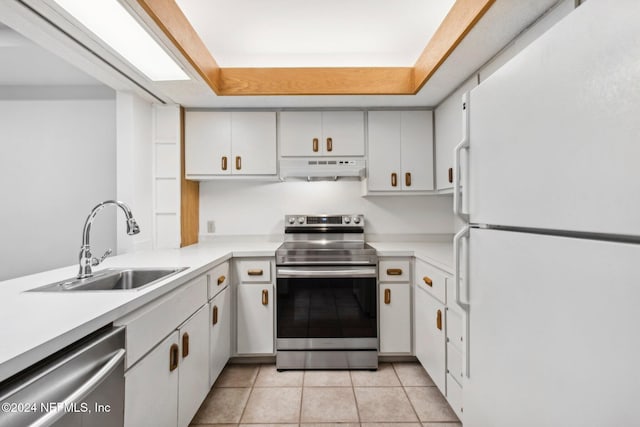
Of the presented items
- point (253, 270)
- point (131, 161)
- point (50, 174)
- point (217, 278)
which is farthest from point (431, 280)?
point (50, 174)

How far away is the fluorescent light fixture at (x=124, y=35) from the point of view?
1.32m

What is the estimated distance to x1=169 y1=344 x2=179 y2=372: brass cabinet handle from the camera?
135 cm

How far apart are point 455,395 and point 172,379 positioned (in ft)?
4.93

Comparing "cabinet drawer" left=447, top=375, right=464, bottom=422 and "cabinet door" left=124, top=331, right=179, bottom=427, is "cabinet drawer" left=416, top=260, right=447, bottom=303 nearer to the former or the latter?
"cabinet drawer" left=447, top=375, right=464, bottom=422

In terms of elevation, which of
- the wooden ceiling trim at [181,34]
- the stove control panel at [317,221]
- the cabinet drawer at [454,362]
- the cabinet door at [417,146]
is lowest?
the cabinet drawer at [454,362]

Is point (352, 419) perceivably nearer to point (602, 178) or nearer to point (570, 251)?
point (570, 251)

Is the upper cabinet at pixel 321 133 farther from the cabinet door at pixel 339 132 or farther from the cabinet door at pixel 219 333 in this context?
the cabinet door at pixel 219 333

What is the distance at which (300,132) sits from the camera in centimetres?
267

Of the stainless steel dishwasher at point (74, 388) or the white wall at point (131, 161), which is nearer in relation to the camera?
the stainless steel dishwasher at point (74, 388)

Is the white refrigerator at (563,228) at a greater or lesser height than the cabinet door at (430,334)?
greater

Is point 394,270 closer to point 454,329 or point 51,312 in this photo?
point 454,329

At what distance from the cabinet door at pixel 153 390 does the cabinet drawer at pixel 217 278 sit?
0.49m

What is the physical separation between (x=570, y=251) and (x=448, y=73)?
1.76m

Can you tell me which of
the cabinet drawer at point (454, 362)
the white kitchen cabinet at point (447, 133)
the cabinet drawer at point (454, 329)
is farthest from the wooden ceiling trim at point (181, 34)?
the cabinet drawer at point (454, 362)
